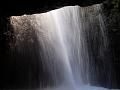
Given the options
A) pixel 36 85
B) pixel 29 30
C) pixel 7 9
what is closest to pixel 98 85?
pixel 36 85

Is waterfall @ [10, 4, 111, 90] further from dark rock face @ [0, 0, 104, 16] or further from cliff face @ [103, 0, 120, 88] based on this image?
dark rock face @ [0, 0, 104, 16]

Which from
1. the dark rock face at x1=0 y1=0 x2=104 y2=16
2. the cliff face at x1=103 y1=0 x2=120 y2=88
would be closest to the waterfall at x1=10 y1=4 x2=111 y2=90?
the cliff face at x1=103 y1=0 x2=120 y2=88

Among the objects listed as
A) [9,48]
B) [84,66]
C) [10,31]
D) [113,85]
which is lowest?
[113,85]

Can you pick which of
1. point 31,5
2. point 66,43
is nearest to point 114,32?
point 66,43

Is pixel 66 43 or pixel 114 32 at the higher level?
pixel 114 32

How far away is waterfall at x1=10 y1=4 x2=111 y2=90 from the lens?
1135 centimetres

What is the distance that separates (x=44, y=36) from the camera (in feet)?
38.5

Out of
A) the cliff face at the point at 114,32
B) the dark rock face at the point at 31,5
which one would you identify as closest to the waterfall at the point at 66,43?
the cliff face at the point at 114,32

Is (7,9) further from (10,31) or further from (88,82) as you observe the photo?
(88,82)

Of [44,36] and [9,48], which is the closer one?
[9,48]

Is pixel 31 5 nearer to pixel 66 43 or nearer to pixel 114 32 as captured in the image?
pixel 66 43

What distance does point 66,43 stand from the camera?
11.9m

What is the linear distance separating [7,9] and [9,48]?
344 centimetres

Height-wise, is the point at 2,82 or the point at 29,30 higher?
the point at 29,30
